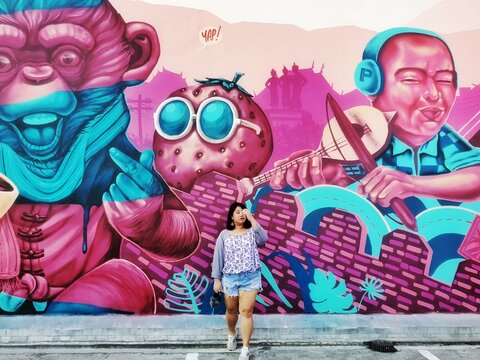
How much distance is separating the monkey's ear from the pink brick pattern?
59.5 inches

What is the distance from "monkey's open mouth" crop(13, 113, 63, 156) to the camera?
6.09 m

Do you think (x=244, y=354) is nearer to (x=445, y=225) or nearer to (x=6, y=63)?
(x=445, y=225)

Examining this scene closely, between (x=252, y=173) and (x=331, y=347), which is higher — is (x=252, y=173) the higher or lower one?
the higher one

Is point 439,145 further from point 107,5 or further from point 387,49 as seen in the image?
point 107,5

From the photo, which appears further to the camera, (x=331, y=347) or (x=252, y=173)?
(x=252, y=173)

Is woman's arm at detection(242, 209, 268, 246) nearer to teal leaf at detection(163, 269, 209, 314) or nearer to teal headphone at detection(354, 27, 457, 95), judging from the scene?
teal leaf at detection(163, 269, 209, 314)

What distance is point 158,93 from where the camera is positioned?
6.11 m

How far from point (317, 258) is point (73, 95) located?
11.8 ft

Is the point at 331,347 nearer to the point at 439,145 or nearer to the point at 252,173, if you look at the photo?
the point at 252,173

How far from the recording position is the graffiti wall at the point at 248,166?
6105 mm

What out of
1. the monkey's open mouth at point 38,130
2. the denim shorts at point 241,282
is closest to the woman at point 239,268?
the denim shorts at point 241,282

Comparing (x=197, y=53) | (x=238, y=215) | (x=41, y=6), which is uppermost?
(x=41, y=6)

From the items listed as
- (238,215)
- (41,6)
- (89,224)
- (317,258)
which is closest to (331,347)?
(317,258)

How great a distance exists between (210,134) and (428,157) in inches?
107
